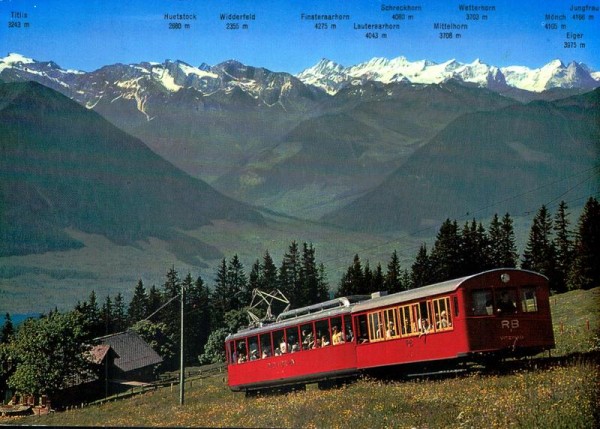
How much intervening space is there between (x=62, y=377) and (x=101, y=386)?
270 cm

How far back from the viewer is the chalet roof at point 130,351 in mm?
48219

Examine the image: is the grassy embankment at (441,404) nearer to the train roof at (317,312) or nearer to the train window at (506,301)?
the train window at (506,301)

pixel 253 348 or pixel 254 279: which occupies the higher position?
pixel 254 279

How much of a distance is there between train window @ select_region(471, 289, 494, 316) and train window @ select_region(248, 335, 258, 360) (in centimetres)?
1188

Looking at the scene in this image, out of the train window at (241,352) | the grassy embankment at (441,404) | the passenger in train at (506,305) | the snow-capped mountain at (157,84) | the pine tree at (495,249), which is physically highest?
the snow-capped mountain at (157,84)

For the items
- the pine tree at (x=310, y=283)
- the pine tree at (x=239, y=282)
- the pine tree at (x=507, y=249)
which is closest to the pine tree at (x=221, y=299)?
the pine tree at (x=239, y=282)

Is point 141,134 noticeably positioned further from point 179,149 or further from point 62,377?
point 62,377

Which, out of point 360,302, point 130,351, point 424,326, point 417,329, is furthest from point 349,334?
point 130,351

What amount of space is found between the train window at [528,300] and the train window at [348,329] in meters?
6.39

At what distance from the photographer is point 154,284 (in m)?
59.8

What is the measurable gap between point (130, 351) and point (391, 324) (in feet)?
86.9

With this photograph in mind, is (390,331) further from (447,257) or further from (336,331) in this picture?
(447,257)

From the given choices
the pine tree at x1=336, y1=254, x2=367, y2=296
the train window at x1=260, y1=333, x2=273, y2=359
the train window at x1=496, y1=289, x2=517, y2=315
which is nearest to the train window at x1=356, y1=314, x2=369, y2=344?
the train window at x1=496, y1=289, x2=517, y2=315

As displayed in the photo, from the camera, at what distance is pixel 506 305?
81.5ft
